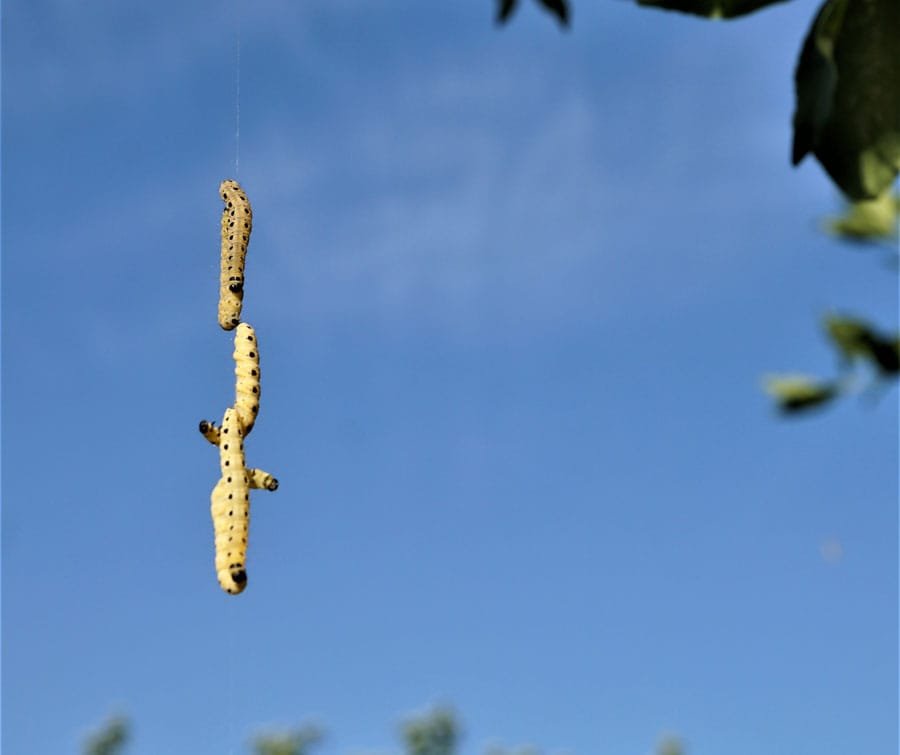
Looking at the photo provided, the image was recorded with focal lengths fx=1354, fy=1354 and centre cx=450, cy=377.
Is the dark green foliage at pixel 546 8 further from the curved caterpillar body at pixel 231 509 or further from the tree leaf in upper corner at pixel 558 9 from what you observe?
the curved caterpillar body at pixel 231 509

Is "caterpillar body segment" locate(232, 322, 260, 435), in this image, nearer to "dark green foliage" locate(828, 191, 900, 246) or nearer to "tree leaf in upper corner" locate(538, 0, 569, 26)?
"dark green foliage" locate(828, 191, 900, 246)

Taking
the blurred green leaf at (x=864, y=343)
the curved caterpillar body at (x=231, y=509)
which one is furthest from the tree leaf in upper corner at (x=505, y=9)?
the curved caterpillar body at (x=231, y=509)

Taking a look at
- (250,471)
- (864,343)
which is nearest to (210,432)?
(250,471)

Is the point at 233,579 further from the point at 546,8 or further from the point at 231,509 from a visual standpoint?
the point at 546,8

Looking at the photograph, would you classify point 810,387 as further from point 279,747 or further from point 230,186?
point 279,747

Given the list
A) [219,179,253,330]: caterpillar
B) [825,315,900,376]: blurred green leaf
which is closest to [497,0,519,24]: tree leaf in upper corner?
[825,315,900,376]: blurred green leaf

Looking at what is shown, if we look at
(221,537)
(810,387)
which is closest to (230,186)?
(221,537)

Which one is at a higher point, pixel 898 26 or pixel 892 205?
pixel 892 205
